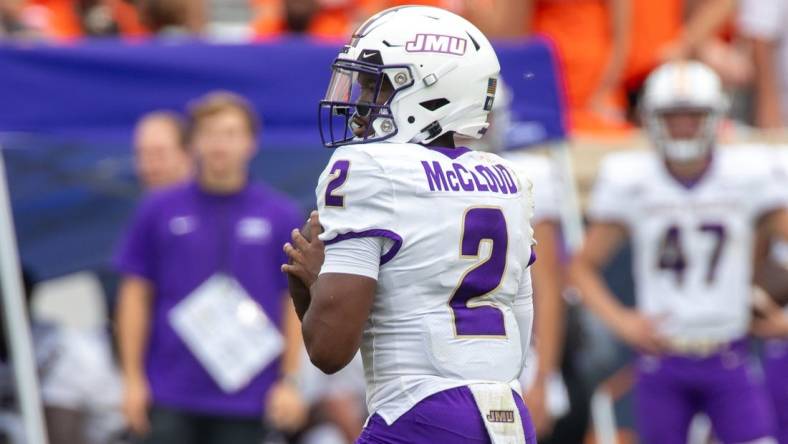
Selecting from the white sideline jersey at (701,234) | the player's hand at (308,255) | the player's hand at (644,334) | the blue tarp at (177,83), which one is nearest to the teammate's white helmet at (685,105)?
the white sideline jersey at (701,234)

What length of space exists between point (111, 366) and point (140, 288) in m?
1.25

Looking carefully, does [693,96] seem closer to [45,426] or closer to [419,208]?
[45,426]

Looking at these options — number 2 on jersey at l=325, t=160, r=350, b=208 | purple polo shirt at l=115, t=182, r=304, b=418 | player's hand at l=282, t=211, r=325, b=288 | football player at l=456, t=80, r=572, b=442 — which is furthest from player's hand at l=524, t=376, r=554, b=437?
number 2 on jersey at l=325, t=160, r=350, b=208

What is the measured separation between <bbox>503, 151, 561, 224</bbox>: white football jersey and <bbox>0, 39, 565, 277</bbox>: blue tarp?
467mm

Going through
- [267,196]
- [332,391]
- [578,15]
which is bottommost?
[332,391]

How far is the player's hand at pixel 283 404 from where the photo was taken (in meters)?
6.41

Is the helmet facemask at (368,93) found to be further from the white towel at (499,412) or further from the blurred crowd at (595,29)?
the blurred crowd at (595,29)

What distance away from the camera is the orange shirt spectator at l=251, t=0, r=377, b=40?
28.4 ft

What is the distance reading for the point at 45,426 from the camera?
729 cm

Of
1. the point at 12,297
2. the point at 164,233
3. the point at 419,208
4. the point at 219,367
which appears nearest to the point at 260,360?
the point at 219,367

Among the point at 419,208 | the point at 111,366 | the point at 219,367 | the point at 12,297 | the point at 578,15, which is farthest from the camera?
the point at 578,15

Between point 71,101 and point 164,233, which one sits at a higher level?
point 71,101

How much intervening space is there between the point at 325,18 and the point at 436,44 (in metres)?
5.33

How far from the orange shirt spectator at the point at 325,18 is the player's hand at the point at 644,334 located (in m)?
2.38
